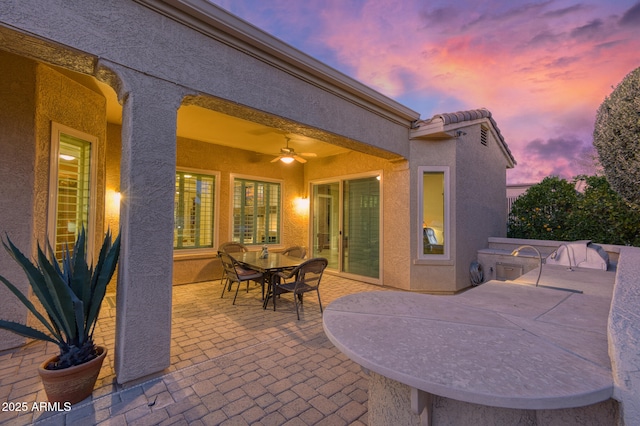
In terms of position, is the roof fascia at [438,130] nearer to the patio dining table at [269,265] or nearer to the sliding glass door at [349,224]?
the sliding glass door at [349,224]

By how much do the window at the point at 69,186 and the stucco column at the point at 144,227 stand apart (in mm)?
1575

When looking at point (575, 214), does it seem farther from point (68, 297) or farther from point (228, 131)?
point (68, 297)

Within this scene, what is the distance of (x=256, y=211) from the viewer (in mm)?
7418

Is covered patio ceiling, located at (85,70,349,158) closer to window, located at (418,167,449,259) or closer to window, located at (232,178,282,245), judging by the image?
window, located at (232,178,282,245)

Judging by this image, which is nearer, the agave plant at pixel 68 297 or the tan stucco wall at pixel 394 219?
the agave plant at pixel 68 297

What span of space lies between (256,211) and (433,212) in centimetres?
458

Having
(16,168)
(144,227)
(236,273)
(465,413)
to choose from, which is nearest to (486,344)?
(465,413)

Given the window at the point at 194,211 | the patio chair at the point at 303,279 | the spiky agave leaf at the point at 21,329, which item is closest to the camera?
the spiky agave leaf at the point at 21,329

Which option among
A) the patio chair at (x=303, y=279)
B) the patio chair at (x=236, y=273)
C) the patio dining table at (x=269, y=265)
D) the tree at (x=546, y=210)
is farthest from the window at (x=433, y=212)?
the tree at (x=546, y=210)

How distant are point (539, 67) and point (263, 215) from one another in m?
8.55

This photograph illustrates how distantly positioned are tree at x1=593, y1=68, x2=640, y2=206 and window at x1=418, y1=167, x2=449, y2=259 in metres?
2.75

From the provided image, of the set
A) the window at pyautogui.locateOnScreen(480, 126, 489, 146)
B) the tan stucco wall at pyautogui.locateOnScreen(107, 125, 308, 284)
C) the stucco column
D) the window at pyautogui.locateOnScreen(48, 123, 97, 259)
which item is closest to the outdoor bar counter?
the stucco column

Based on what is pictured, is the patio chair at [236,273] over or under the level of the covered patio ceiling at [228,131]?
under

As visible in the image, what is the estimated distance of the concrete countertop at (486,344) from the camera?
0.94m
